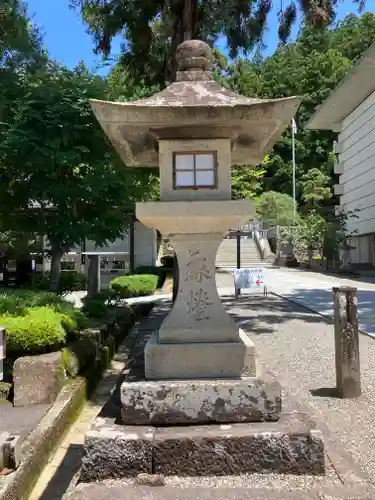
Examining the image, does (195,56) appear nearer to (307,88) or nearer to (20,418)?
(20,418)

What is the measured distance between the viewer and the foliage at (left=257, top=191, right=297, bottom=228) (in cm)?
4012

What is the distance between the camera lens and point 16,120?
845cm

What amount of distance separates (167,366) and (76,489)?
109 cm

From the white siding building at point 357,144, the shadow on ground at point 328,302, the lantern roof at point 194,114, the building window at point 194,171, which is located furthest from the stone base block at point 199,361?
the white siding building at point 357,144

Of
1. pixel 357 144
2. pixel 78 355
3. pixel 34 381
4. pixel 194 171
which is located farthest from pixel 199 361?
pixel 357 144

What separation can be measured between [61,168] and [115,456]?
6.66 m

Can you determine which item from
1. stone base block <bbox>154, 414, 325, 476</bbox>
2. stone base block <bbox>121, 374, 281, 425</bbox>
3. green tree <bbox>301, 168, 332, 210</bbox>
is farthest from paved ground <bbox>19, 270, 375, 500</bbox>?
green tree <bbox>301, 168, 332, 210</bbox>

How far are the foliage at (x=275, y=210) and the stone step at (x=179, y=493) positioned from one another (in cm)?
3774

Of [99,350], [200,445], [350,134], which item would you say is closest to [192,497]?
[200,445]

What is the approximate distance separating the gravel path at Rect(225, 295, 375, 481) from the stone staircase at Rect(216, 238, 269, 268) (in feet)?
69.2

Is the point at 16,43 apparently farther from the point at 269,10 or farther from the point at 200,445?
the point at 200,445

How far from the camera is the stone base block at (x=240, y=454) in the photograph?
10.9ft

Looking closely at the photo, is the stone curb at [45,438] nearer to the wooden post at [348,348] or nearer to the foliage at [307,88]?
the wooden post at [348,348]

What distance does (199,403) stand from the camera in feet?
11.8
